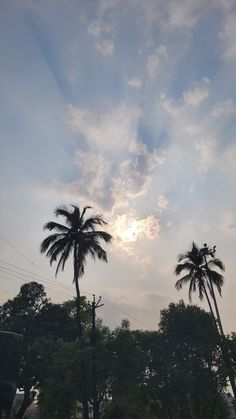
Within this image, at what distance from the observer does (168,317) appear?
4494cm

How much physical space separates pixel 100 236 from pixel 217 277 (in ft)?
45.4

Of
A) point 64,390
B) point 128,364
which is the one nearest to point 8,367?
point 64,390

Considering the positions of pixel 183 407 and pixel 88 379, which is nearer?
pixel 88 379

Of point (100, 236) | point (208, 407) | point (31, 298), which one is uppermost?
point (31, 298)

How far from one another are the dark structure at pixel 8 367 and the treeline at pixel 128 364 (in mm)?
4788

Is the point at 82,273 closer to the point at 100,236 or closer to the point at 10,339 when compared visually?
the point at 100,236

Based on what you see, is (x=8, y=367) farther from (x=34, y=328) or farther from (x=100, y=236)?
(x=34, y=328)

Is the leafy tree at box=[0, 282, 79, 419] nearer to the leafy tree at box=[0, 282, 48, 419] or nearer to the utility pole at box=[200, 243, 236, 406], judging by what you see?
the leafy tree at box=[0, 282, 48, 419]

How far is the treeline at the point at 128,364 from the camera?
3344cm

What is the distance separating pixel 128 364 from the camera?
33500mm

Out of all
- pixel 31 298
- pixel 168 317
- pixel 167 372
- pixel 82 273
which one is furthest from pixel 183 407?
pixel 31 298

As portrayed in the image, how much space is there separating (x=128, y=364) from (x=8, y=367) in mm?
10295

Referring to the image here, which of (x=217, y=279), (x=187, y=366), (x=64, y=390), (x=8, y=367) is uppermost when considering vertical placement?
(x=217, y=279)

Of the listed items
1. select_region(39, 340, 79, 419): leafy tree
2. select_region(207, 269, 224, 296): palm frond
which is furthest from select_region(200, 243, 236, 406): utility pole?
select_region(39, 340, 79, 419): leafy tree
